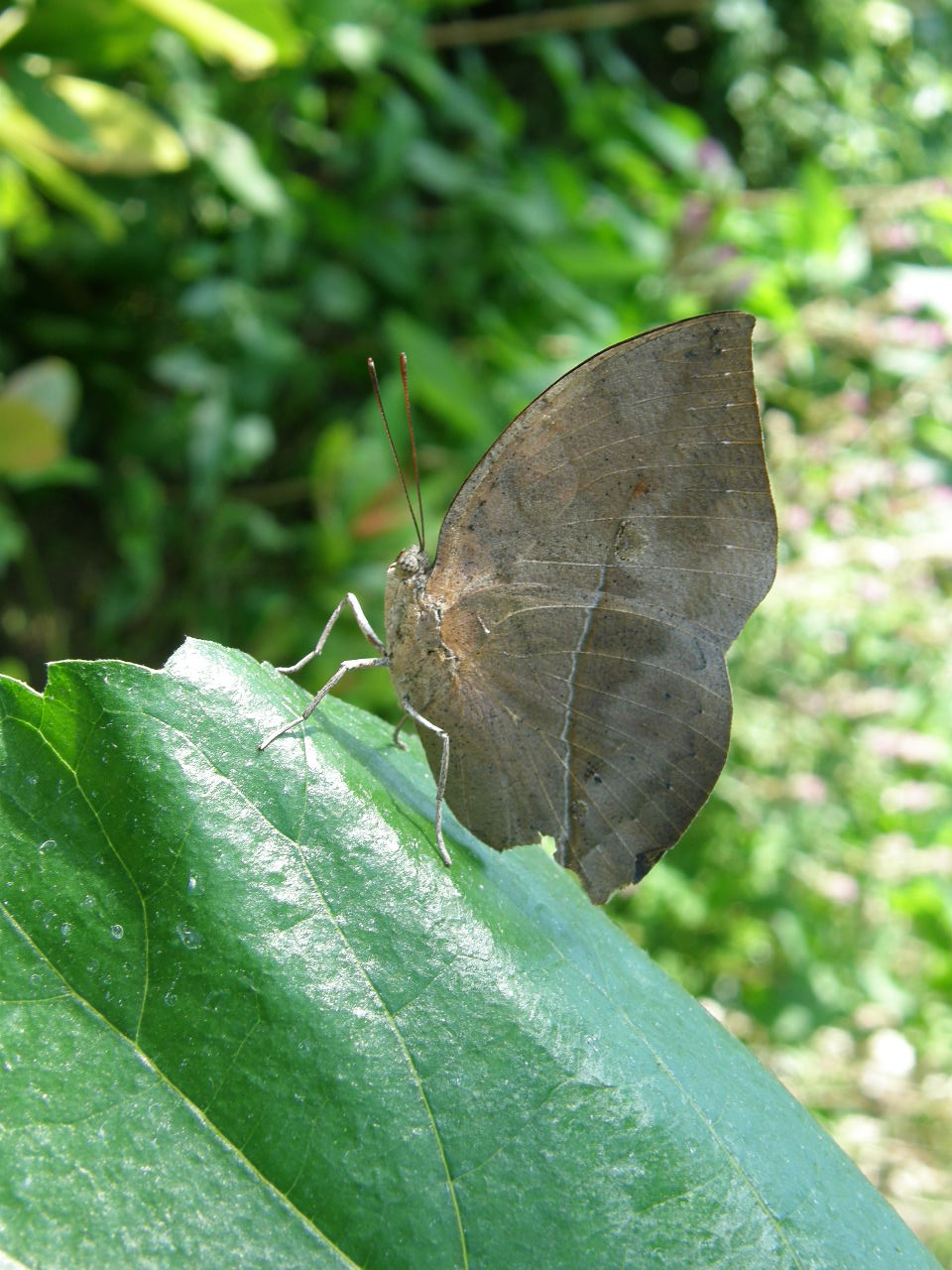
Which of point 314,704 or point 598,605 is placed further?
point 598,605

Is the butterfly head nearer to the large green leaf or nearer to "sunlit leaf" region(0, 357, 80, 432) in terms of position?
the large green leaf

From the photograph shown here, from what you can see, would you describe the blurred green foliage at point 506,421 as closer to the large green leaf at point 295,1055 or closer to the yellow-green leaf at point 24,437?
the yellow-green leaf at point 24,437

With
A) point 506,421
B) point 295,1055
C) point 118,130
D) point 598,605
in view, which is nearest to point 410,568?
point 598,605

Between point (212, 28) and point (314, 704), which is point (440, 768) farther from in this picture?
point (212, 28)

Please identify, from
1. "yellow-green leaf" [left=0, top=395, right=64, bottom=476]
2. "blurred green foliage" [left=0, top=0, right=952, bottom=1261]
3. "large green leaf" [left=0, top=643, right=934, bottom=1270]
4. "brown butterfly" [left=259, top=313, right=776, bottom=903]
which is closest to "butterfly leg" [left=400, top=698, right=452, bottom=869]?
"brown butterfly" [left=259, top=313, right=776, bottom=903]

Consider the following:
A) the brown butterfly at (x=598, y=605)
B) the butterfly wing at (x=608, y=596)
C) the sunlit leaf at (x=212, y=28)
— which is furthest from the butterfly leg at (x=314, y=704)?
the sunlit leaf at (x=212, y=28)

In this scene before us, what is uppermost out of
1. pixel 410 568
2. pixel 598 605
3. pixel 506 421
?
pixel 506 421
